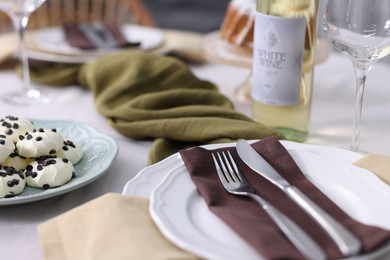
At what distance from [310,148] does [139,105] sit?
0.30 m

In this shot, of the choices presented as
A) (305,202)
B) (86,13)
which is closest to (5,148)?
(305,202)

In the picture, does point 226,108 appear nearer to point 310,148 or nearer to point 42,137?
point 310,148

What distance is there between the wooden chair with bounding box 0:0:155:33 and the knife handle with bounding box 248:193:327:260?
128 centimetres

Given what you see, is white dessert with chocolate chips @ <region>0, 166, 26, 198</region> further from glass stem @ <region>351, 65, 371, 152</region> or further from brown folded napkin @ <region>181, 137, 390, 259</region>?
glass stem @ <region>351, 65, 371, 152</region>

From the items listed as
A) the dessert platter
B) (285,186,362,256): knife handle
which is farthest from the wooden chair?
(285,186,362,256): knife handle

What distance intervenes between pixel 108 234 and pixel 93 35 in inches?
31.7

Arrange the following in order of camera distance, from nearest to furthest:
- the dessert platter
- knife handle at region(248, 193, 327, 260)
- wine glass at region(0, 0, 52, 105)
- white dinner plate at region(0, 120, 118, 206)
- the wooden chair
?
knife handle at region(248, 193, 327, 260), white dinner plate at region(0, 120, 118, 206), wine glass at region(0, 0, 52, 105), the dessert platter, the wooden chair

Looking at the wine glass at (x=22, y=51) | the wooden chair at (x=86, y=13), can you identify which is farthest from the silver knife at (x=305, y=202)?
the wooden chair at (x=86, y=13)

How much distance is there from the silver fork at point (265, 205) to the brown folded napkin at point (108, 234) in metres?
0.08

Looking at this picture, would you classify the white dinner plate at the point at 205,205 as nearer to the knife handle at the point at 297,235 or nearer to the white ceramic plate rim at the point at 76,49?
the knife handle at the point at 297,235

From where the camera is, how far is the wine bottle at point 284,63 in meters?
0.82

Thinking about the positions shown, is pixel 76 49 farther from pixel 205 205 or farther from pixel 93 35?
pixel 205 205

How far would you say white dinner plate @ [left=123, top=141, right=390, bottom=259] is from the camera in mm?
502

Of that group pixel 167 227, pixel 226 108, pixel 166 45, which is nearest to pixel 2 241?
pixel 167 227
